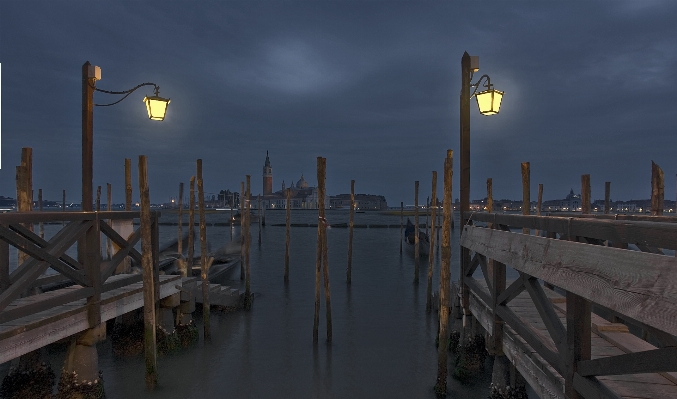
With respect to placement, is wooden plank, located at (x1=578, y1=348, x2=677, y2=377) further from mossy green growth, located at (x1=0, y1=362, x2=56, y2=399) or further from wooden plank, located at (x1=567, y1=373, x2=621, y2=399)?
mossy green growth, located at (x1=0, y1=362, x2=56, y2=399)

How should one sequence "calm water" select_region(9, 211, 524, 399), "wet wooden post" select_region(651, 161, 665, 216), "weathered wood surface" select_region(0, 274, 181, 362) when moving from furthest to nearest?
"wet wooden post" select_region(651, 161, 665, 216)
"calm water" select_region(9, 211, 524, 399)
"weathered wood surface" select_region(0, 274, 181, 362)

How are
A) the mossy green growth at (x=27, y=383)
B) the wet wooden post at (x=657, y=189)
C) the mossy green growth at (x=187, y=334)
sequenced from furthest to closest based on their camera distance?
the mossy green growth at (x=187, y=334), the wet wooden post at (x=657, y=189), the mossy green growth at (x=27, y=383)

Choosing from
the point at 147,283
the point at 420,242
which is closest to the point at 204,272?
the point at 147,283

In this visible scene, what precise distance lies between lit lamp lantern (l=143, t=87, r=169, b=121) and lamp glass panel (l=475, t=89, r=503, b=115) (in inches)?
185

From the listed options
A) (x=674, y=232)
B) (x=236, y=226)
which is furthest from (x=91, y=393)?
(x=236, y=226)

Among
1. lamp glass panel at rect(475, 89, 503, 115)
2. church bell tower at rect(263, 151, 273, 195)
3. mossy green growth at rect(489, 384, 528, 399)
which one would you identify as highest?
church bell tower at rect(263, 151, 273, 195)

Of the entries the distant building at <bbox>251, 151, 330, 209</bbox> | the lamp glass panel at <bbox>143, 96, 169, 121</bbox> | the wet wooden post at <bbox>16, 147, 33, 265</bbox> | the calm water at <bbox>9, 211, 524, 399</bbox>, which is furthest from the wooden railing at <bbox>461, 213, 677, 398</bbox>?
the distant building at <bbox>251, 151, 330, 209</bbox>

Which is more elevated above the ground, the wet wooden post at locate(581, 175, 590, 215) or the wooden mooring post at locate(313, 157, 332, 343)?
the wet wooden post at locate(581, 175, 590, 215)

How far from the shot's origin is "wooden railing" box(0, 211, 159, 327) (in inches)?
175

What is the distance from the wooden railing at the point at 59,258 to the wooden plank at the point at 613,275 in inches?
187

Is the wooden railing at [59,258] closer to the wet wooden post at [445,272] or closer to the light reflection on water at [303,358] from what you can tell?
the light reflection on water at [303,358]

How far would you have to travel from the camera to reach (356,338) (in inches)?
391

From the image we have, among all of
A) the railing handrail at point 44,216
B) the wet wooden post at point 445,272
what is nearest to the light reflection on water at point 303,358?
the wet wooden post at point 445,272

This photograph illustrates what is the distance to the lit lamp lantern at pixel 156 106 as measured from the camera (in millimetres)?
6395
